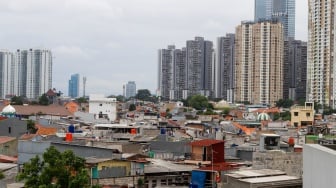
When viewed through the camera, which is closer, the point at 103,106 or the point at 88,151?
the point at 88,151

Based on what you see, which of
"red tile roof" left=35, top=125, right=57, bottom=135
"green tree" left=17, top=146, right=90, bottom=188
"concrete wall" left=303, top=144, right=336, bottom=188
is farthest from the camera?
"red tile roof" left=35, top=125, right=57, bottom=135

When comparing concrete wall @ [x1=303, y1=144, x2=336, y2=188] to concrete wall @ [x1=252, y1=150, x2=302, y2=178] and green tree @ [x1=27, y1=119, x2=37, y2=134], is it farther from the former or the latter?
green tree @ [x1=27, y1=119, x2=37, y2=134]

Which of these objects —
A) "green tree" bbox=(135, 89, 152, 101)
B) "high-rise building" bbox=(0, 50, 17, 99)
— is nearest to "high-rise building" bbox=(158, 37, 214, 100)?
"green tree" bbox=(135, 89, 152, 101)

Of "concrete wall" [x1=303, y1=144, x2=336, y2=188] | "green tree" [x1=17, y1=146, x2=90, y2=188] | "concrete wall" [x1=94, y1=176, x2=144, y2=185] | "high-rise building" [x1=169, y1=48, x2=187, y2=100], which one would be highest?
"high-rise building" [x1=169, y1=48, x2=187, y2=100]

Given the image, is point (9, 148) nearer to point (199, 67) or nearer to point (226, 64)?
point (226, 64)

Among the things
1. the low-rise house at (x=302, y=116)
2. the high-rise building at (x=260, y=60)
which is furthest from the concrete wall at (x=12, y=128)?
the high-rise building at (x=260, y=60)

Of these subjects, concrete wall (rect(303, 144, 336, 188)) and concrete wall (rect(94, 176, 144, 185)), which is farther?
concrete wall (rect(94, 176, 144, 185))

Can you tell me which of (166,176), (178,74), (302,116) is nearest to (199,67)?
(178,74)
